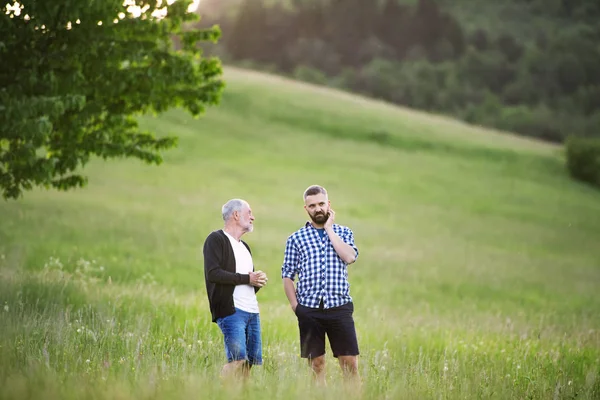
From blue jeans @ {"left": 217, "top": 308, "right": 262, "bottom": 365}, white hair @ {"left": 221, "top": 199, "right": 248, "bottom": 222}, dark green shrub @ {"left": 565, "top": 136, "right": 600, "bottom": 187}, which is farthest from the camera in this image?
dark green shrub @ {"left": 565, "top": 136, "right": 600, "bottom": 187}

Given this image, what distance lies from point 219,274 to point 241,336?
0.59 meters

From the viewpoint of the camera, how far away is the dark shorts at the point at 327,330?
244 inches

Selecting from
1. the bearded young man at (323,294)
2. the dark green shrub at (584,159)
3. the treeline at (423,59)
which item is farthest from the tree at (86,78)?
the treeline at (423,59)

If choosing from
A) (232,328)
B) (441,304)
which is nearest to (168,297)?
(232,328)

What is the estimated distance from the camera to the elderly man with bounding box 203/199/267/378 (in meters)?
5.94

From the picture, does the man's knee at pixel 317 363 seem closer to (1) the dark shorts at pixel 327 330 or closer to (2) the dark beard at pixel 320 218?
(1) the dark shorts at pixel 327 330

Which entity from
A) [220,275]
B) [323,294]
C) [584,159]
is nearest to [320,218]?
[323,294]

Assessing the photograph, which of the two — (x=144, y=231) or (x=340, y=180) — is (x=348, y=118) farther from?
(x=144, y=231)

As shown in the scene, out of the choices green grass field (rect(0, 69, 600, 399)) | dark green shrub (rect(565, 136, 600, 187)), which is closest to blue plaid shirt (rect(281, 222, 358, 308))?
green grass field (rect(0, 69, 600, 399))

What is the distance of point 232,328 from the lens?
19.5ft

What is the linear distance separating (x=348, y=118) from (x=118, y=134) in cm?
4611

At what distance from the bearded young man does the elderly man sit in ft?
1.42

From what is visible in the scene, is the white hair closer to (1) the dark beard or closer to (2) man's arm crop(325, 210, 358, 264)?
(1) the dark beard

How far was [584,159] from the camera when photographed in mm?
51281
